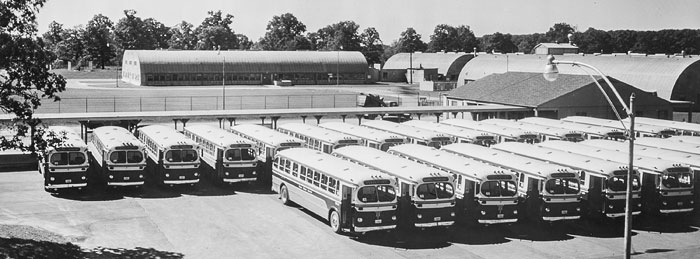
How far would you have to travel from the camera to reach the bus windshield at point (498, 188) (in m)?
28.2

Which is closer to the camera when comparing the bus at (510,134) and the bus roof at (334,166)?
the bus roof at (334,166)

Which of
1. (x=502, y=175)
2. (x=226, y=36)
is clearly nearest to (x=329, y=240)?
(x=502, y=175)

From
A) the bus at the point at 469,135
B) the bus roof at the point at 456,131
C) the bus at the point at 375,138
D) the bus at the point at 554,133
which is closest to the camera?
the bus at the point at 375,138

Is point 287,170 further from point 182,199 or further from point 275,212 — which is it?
point 182,199

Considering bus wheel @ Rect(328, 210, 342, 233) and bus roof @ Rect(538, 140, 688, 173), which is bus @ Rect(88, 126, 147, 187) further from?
bus roof @ Rect(538, 140, 688, 173)

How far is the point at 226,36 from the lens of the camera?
170 meters

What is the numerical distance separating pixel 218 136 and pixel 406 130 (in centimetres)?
1171

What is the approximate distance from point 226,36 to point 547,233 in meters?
148

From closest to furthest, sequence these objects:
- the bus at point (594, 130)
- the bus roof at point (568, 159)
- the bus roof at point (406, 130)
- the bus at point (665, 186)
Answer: the bus roof at point (568, 159), the bus at point (665, 186), the bus roof at point (406, 130), the bus at point (594, 130)

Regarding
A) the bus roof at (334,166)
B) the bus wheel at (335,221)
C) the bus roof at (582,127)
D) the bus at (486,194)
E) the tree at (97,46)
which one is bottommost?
the bus wheel at (335,221)

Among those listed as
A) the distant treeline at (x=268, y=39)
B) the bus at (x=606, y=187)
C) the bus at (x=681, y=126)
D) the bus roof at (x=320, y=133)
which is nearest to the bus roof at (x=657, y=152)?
the bus at (x=606, y=187)

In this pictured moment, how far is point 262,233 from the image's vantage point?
28109 mm

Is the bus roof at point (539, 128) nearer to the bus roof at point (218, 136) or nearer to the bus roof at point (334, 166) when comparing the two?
the bus roof at point (334, 166)

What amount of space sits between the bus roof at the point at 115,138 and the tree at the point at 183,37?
13326cm
